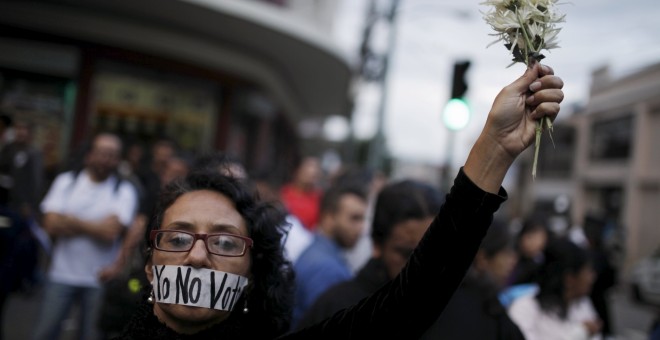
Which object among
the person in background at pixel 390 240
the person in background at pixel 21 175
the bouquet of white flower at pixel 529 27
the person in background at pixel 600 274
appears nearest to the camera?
the bouquet of white flower at pixel 529 27

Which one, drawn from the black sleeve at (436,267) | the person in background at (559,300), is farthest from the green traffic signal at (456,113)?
the black sleeve at (436,267)

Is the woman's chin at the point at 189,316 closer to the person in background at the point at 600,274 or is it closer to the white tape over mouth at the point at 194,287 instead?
the white tape over mouth at the point at 194,287

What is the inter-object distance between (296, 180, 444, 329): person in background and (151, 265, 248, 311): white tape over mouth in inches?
32.7

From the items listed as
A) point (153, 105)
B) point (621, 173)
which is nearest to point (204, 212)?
point (153, 105)

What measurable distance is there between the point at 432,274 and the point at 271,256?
790 millimetres

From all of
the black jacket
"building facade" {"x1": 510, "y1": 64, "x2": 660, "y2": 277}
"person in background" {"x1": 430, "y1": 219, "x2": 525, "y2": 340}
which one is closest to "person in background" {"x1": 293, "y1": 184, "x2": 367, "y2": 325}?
"person in background" {"x1": 430, "y1": 219, "x2": 525, "y2": 340}

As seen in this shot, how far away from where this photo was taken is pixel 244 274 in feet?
7.11

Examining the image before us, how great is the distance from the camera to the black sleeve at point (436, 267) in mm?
1646

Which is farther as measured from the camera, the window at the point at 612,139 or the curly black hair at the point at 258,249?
the window at the point at 612,139

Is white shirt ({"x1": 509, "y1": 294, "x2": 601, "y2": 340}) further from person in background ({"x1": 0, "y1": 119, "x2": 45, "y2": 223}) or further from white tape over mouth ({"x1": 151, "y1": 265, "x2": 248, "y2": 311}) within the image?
person in background ({"x1": 0, "y1": 119, "x2": 45, "y2": 223})

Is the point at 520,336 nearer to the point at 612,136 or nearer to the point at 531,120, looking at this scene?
the point at 531,120

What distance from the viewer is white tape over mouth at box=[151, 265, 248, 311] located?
1992 mm

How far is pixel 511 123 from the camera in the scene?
166 centimetres

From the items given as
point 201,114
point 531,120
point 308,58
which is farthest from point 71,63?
point 531,120
